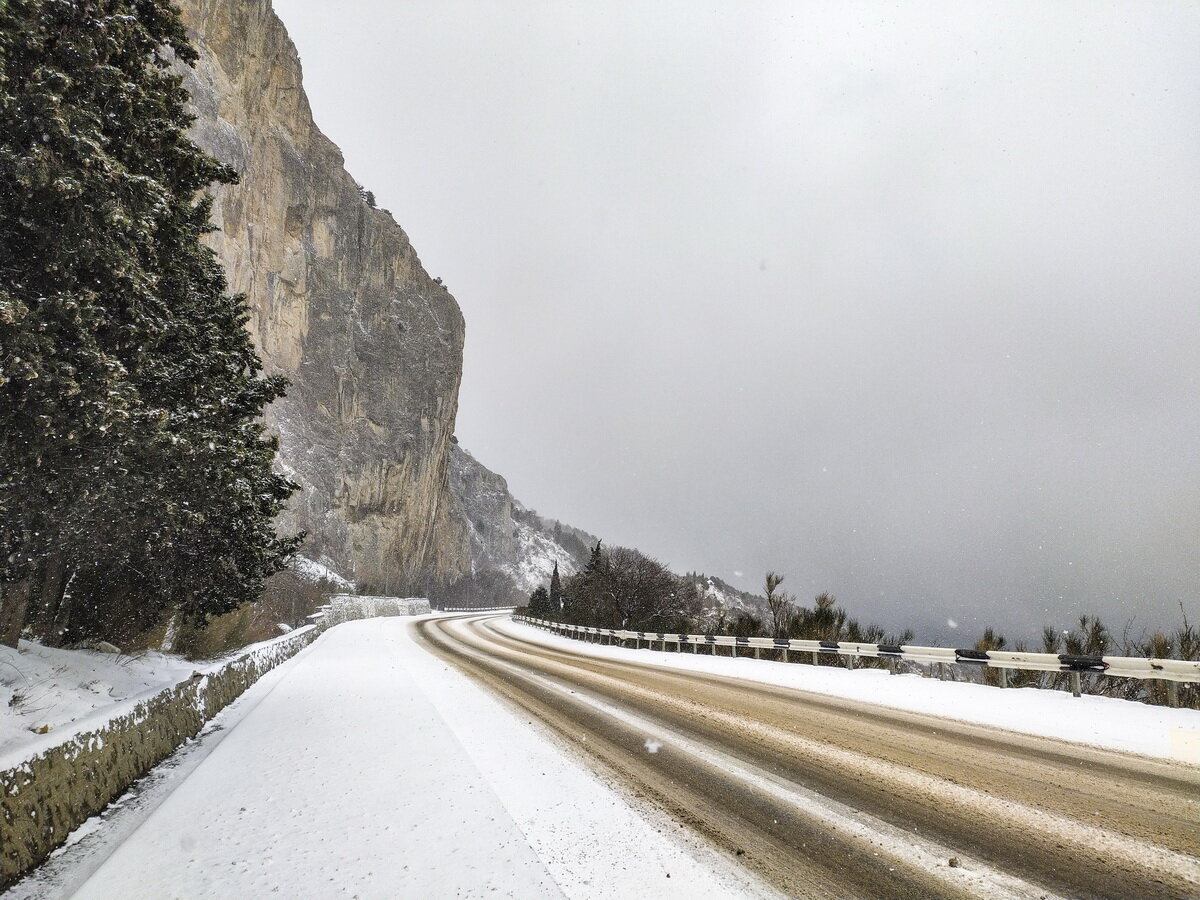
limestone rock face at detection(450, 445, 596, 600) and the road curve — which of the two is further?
limestone rock face at detection(450, 445, 596, 600)

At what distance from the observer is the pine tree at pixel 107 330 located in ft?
17.3

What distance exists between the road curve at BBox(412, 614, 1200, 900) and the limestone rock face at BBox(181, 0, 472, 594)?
1973 inches

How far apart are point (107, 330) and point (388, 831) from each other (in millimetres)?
6354

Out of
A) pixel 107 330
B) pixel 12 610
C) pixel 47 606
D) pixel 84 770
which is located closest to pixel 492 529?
pixel 47 606

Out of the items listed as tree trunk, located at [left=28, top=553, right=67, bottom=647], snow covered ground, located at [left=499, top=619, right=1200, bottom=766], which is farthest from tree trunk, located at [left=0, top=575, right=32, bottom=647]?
snow covered ground, located at [left=499, top=619, right=1200, bottom=766]

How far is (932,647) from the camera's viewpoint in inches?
438

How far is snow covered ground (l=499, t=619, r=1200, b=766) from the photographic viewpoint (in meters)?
6.05

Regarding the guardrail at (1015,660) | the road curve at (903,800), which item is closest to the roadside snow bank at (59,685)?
the road curve at (903,800)

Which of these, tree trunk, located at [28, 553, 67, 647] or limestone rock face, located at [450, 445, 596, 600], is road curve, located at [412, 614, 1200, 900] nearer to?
tree trunk, located at [28, 553, 67, 647]

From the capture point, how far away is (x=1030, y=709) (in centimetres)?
793

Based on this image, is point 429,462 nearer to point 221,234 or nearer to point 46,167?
point 221,234

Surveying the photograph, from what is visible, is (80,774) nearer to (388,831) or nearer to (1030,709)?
(388,831)

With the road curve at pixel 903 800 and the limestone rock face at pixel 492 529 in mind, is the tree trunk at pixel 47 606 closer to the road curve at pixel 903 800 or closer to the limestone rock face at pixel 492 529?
the road curve at pixel 903 800

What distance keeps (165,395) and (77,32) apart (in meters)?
4.04
